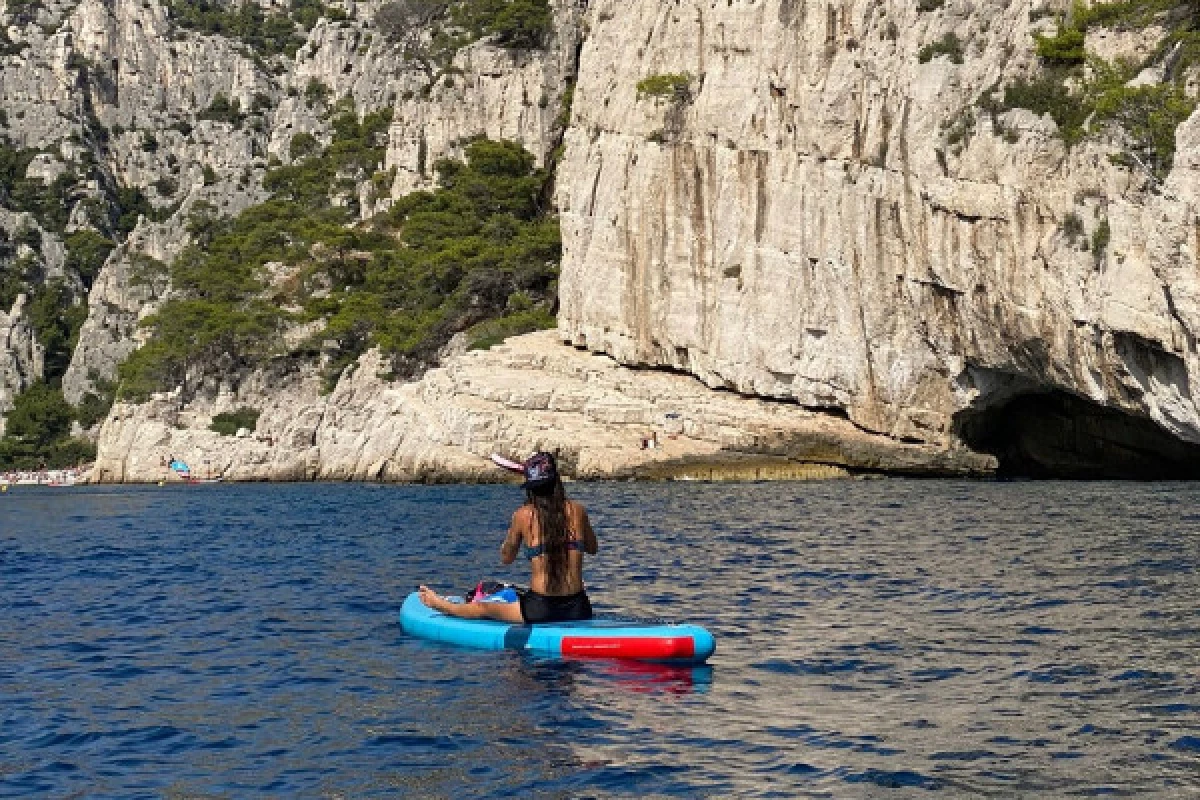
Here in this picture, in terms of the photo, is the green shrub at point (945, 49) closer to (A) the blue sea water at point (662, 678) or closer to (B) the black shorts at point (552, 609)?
(A) the blue sea water at point (662, 678)

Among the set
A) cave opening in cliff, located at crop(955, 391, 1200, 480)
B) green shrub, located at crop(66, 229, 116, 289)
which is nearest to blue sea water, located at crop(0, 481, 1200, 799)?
cave opening in cliff, located at crop(955, 391, 1200, 480)

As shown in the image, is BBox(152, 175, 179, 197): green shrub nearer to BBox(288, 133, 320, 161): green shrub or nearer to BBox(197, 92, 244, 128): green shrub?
BBox(197, 92, 244, 128): green shrub

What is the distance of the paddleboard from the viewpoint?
11.8 m

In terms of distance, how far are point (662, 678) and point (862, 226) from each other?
102 feet

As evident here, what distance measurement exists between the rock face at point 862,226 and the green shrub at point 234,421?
22.4m

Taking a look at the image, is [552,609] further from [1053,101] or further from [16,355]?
[16,355]

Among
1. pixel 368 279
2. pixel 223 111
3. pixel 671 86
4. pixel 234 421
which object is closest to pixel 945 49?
pixel 671 86

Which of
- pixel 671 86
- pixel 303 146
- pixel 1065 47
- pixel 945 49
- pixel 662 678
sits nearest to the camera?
pixel 662 678

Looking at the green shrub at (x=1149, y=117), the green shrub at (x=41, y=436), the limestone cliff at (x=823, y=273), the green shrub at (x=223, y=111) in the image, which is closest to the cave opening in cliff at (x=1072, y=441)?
the limestone cliff at (x=823, y=273)

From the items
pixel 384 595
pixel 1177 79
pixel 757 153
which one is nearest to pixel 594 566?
pixel 384 595

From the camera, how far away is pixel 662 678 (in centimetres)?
1145

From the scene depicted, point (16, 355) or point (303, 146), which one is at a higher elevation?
point (303, 146)

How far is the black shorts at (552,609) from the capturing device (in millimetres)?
12883

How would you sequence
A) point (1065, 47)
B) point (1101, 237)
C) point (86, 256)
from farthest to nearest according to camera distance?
point (86, 256) → point (1065, 47) → point (1101, 237)
